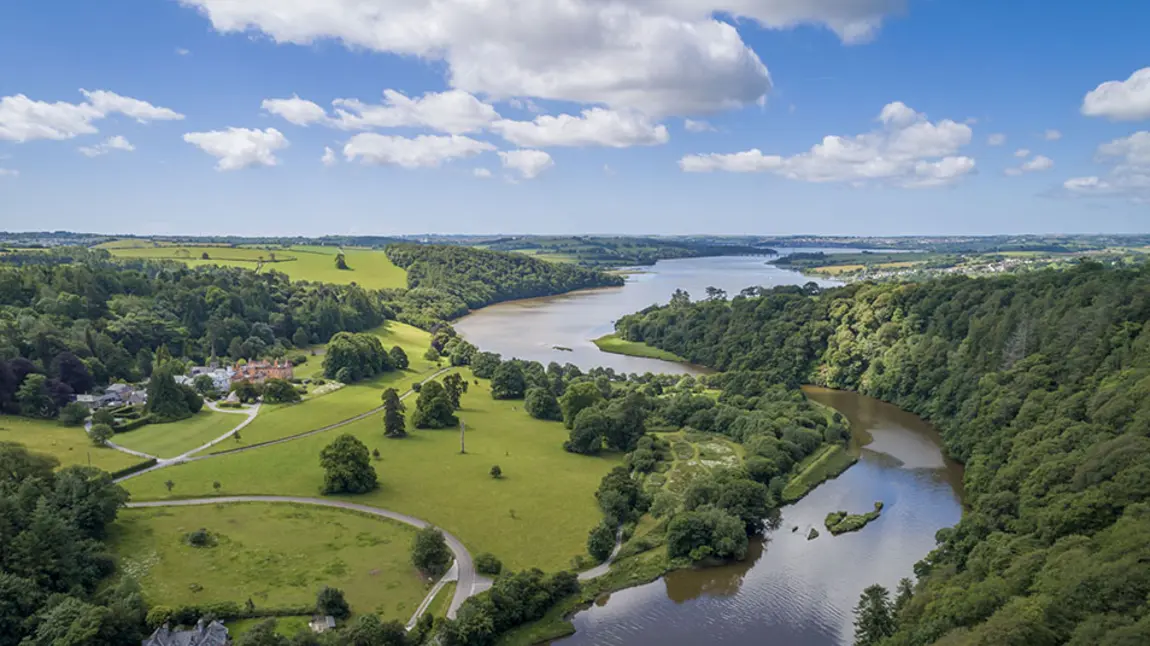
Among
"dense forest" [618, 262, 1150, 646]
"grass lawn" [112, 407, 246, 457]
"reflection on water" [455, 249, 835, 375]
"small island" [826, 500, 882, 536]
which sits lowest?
"small island" [826, 500, 882, 536]

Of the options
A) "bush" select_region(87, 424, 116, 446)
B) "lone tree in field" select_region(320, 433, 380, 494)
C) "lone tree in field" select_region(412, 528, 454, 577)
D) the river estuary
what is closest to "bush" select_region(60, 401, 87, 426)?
"bush" select_region(87, 424, 116, 446)

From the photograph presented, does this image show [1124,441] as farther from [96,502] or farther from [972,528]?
[96,502]

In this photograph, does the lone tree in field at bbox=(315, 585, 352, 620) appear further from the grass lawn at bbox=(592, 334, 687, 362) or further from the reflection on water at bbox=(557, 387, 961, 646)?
the grass lawn at bbox=(592, 334, 687, 362)

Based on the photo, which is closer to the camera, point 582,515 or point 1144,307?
point 582,515

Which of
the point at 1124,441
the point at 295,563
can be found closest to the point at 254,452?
the point at 295,563

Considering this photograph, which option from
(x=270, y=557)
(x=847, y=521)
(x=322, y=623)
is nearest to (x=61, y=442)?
Result: (x=270, y=557)

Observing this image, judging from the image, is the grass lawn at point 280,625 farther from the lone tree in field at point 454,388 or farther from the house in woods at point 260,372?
the house in woods at point 260,372
